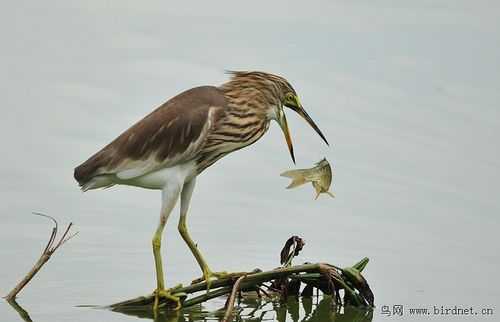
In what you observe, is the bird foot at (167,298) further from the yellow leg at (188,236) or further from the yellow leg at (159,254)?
the yellow leg at (188,236)

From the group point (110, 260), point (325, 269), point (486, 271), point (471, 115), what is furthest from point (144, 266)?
point (471, 115)

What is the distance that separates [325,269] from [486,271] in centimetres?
215

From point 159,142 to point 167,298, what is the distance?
40.9 inches

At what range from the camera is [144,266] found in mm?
10094

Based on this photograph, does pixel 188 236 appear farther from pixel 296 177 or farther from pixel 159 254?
pixel 296 177

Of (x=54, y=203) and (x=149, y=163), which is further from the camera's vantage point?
(x=54, y=203)

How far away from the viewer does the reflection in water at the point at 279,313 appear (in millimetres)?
9008

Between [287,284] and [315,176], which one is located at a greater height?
[315,176]

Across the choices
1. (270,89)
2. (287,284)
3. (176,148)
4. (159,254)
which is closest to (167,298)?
(159,254)

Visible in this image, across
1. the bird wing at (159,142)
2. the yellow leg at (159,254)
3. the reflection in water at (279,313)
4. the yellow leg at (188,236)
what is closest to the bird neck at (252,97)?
the bird wing at (159,142)

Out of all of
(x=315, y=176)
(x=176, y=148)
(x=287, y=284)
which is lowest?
(x=287, y=284)

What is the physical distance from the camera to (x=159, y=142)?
9.30 m

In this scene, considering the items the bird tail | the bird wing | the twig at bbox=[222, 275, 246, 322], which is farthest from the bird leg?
the bird tail

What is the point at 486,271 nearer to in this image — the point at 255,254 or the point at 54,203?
the point at 255,254
